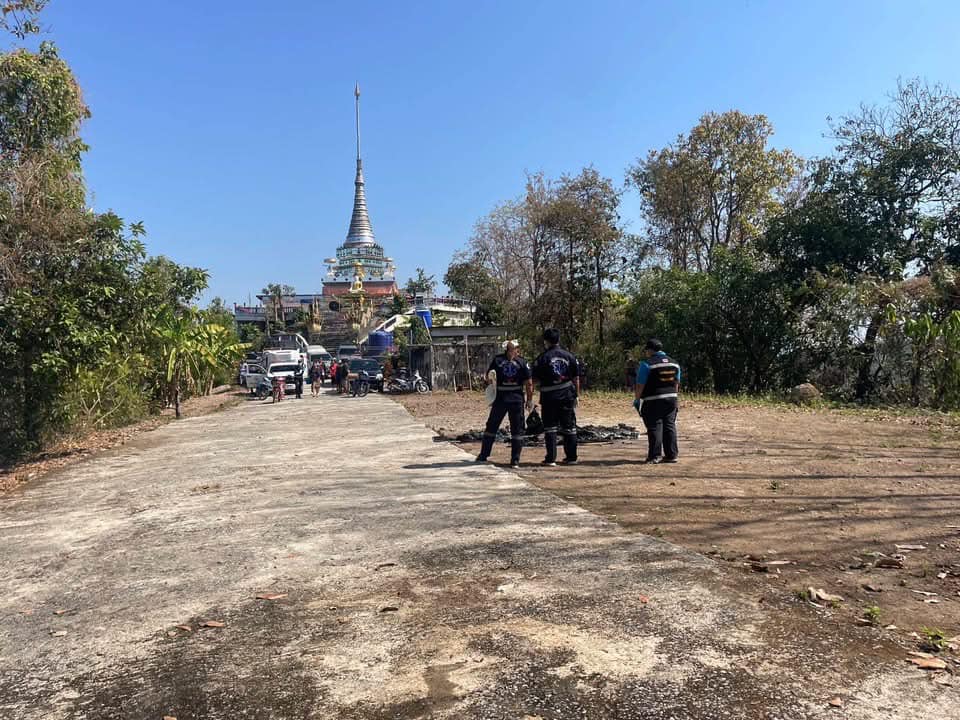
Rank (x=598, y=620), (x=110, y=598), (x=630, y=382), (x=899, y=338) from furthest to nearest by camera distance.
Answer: (x=630, y=382) → (x=899, y=338) → (x=110, y=598) → (x=598, y=620)

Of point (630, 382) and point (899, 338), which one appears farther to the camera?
point (630, 382)

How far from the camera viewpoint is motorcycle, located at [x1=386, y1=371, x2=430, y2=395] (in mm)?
25844

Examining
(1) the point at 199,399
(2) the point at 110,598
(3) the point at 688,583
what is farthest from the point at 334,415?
(3) the point at 688,583

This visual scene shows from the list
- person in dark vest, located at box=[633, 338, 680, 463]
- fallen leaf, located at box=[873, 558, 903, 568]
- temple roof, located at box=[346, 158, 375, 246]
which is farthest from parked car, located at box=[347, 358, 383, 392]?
A: temple roof, located at box=[346, 158, 375, 246]

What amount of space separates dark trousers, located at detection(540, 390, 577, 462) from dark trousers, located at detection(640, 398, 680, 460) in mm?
930

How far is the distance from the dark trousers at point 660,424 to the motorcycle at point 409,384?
1731 centimetres

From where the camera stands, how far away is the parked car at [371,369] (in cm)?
2880

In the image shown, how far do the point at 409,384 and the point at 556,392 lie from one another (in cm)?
1795

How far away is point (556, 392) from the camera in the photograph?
28.2 ft

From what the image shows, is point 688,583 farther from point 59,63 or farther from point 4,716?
point 59,63

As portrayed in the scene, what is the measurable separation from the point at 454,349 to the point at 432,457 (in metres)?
16.2

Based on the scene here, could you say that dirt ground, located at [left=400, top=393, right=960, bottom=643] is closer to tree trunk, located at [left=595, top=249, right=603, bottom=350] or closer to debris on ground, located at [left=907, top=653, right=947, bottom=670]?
debris on ground, located at [left=907, top=653, right=947, bottom=670]

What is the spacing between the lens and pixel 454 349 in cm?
2586

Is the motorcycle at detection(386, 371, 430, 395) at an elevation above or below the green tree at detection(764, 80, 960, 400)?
below
